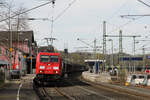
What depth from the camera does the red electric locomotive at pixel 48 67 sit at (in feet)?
76.9

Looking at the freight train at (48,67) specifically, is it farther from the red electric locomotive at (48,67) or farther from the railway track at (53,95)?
the railway track at (53,95)

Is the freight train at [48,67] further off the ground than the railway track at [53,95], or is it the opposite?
the freight train at [48,67]

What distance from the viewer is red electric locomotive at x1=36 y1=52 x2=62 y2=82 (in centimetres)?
2344

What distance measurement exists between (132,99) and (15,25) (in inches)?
1002

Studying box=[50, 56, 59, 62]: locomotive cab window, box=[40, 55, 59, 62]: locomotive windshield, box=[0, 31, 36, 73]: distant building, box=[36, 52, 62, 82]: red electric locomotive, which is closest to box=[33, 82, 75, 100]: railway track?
box=[36, 52, 62, 82]: red electric locomotive

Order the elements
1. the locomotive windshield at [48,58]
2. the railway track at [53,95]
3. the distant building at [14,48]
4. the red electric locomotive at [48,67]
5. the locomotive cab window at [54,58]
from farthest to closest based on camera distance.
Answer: the distant building at [14,48] → the locomotive cab window at [54,58] → the locomotive windshield at [48,58] → the red electric locomotive at [48,67] → the railway track at [53,95]

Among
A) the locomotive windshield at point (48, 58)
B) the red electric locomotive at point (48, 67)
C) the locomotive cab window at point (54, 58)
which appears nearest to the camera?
the red electric locomotive at point (48, 67)

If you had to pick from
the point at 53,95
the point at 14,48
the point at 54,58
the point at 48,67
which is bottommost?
the point at 53,95

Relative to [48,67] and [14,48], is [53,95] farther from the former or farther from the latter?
[14,48]

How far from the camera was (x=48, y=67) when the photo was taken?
23672 millimetres

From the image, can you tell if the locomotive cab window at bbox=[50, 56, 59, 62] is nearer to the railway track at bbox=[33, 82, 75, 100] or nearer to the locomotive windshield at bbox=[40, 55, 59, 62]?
the locomotive windshield at bbox=[40, 55, 59, 62]

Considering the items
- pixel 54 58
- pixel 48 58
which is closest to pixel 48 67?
pixel 48 58

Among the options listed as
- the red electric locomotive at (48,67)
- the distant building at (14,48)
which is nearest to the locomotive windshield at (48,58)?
the red electric locomotive at (48,67)

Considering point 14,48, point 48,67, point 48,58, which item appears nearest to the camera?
point 48,67
